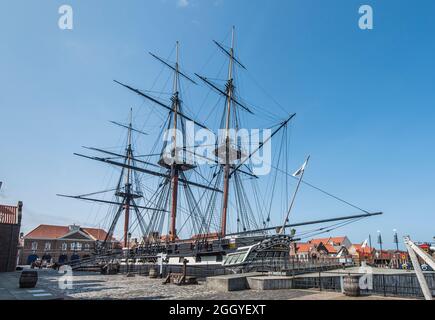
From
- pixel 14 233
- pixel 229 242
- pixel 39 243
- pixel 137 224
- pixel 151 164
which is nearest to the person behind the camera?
pixel 229 242

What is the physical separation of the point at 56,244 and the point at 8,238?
43131 millimetres

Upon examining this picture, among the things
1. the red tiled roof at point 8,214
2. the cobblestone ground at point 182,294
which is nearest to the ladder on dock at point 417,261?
the cobblestone ground at point 182,294

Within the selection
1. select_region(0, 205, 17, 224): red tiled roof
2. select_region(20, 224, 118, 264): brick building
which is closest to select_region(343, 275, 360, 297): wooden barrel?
select_region(0, 205, 17, 224): red tiled roof

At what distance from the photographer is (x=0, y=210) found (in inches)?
1283

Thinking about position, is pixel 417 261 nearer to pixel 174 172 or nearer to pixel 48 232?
pixel 174 172

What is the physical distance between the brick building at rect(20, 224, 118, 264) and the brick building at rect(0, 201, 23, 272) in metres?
33.4

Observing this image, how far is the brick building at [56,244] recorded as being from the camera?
65.1 m

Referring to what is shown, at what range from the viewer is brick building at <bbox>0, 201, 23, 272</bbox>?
1169 inches

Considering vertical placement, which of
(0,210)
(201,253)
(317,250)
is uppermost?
(0,210)

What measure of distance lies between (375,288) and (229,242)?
1162 centimetres

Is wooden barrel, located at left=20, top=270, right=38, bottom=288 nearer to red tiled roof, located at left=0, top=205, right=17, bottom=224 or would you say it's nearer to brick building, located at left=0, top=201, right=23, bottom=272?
brick building, located at left=0, top=201, right=23, bottom=272
